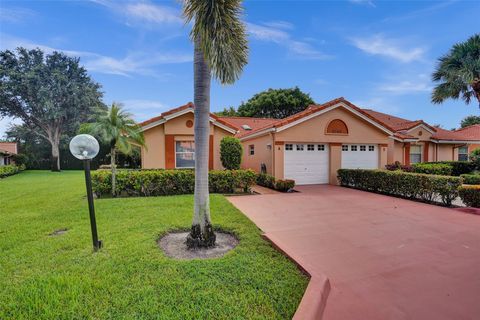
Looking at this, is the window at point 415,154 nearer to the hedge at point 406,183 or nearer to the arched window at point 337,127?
the arched window at point 337,127

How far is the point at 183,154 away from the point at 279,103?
77.2 ft

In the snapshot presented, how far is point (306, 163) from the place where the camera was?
14945mm

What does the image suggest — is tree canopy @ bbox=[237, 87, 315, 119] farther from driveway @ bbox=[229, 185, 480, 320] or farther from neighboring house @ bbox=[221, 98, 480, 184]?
driveway @ bbox=[229, 185, 480, 320]

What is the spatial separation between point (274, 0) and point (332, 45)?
712 cm

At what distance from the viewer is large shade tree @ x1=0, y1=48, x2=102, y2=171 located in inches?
1085

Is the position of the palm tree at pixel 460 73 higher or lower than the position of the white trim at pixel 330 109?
higher

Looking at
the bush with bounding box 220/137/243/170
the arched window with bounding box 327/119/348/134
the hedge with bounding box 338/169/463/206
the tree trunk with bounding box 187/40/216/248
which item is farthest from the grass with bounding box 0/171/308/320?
the arched window with bounding box 327/119/348/134

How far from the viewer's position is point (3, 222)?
23.3 feet

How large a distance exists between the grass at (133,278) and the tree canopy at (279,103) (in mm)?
30906

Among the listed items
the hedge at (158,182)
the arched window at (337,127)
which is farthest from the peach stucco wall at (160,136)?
the arched window at (337,127)

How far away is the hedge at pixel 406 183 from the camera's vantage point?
9211 mm

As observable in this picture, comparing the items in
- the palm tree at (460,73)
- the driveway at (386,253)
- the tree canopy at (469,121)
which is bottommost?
Result: the driveway at (386,253)

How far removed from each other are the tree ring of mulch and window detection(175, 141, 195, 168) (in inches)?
366

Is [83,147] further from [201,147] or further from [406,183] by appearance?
[406,183]
